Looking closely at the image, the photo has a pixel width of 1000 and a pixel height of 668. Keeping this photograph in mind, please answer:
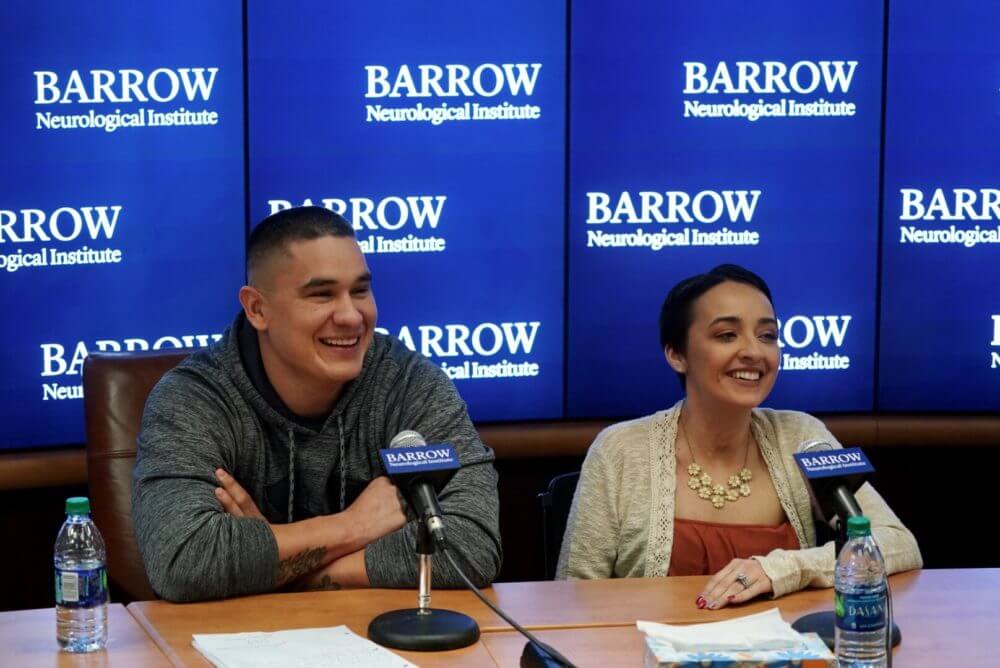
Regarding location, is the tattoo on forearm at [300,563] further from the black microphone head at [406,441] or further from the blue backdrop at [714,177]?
the blue backdrop at [714,177]

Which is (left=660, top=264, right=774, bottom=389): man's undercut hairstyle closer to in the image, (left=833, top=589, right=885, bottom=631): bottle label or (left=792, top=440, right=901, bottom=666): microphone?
(left=792, top=440, right=901, bottom=666): microphone

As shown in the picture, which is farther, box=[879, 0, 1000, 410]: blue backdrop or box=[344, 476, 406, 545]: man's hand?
box=[879, 0, 1000, 410]: blue backdrop

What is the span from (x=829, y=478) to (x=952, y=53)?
257cm

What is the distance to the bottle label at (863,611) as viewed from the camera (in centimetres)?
210

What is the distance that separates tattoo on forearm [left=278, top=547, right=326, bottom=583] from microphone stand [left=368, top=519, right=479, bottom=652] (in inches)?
9.4

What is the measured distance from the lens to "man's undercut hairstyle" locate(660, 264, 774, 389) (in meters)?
3.17

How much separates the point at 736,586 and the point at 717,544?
445 millimetres

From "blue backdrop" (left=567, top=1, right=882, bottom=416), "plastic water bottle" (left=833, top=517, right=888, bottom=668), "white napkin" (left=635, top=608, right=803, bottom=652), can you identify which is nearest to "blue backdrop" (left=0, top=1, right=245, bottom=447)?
"blue backdrop" (left=567, top=1, right=882, bottom=416)

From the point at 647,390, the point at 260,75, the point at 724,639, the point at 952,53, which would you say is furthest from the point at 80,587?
the point at 952,53

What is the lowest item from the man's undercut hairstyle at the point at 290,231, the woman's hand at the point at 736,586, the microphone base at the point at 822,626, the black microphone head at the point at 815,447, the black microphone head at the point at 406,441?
the microphone base at the point at 822,626

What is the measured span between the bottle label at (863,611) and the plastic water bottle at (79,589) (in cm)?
113

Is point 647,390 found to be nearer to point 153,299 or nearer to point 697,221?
point 697,221

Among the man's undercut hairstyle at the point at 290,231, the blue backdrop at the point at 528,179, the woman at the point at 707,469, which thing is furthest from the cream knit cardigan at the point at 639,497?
the blue backdrop at the point at 528,179

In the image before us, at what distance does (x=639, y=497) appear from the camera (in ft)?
9.92
